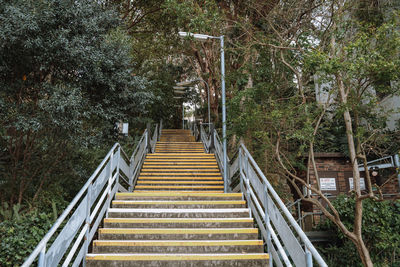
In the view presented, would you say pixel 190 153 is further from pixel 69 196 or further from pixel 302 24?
pixel 302 24

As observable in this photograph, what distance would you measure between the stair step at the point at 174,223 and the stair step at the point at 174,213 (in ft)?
0.59

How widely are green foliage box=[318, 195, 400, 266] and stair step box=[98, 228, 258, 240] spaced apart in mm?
4425

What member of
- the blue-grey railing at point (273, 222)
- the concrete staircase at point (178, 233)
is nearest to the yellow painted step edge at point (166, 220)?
the concrete staircase at point (178, 233)

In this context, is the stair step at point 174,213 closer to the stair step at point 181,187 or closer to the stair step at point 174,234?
the stair step at point 174,234

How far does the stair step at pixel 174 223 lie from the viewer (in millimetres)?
4117

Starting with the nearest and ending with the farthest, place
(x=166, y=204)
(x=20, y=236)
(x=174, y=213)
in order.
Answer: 1. (x=174, y=213)
2. (x=166, y=204)
3. (x=20, y=236)

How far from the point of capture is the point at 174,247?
11.9 feet

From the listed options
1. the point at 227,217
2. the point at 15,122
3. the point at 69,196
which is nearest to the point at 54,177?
the point at 69,196

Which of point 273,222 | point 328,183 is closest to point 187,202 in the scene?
point 273,222

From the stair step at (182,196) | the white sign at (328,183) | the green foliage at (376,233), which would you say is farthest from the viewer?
the white sign at (328,183)

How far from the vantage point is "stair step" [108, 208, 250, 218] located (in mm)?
4344

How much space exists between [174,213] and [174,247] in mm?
734

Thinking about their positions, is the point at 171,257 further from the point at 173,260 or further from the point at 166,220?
the point at 166,220

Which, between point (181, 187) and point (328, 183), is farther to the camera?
point (328, 183)
